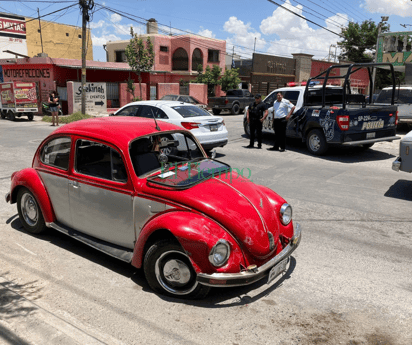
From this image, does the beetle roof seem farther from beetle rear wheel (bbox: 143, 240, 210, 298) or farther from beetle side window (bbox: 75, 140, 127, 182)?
beetle rear wheel (bbox: 143, 240, 210, 298)

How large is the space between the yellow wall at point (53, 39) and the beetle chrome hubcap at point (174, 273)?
48710 mm

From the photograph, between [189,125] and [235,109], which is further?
[235,109]

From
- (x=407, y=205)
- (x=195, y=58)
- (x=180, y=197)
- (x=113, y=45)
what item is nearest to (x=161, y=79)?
(x=195, y=58)

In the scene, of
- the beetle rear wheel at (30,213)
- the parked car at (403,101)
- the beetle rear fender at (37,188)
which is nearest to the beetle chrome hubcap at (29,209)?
the beetle rear wheel at (30,213)

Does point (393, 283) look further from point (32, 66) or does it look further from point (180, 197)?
point (32, 66)

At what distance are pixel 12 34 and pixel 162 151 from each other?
51.3m

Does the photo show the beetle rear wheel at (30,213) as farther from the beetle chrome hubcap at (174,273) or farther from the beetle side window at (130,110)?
the beetle side window at (130,110)

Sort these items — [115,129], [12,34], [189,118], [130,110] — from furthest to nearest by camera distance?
[12,34] → [130,110] → [189,118] → [115,129]

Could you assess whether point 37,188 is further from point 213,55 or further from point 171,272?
point 213,55

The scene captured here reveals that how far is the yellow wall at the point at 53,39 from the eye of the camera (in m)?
47.4

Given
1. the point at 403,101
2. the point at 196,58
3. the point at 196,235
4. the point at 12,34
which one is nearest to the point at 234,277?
the point at 196,235

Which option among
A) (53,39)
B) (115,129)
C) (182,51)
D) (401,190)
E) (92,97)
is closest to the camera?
(115,129)

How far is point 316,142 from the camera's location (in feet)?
37.3

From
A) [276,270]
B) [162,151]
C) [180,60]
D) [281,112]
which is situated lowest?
[276,270]
